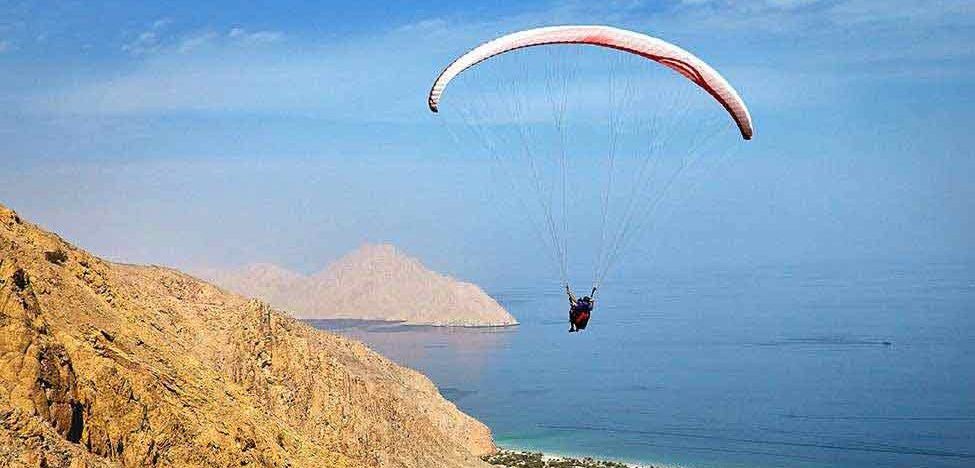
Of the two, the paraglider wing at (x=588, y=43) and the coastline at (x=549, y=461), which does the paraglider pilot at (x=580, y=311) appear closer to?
the paraglider wing at (x=588, y=43)

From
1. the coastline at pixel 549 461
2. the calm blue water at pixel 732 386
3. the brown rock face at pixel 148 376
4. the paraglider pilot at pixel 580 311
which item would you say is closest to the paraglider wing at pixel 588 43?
the paraglider pilot at pixel 580 311

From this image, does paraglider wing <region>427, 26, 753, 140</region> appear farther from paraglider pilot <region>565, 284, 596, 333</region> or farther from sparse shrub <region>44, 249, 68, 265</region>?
sparse shrub <region>44, 249, 68, 265</region>

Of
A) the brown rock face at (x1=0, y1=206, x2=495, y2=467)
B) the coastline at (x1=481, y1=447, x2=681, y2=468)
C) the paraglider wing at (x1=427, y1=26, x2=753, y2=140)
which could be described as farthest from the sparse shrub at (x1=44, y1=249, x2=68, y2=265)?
the coastline at (x1=481, y1=447, x2=681, y2=468)

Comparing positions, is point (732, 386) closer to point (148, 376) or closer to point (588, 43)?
point (588, 43)

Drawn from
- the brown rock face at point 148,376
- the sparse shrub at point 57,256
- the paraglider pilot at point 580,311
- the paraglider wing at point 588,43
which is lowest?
the brown rock face at point 148,376

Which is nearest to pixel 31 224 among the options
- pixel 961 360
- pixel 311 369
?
pixel 311 369

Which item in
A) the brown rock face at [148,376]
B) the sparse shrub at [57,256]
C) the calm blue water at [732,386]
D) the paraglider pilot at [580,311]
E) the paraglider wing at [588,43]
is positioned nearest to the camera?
the brown rock face at [148,376]

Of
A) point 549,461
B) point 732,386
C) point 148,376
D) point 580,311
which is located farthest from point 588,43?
point 732,386
